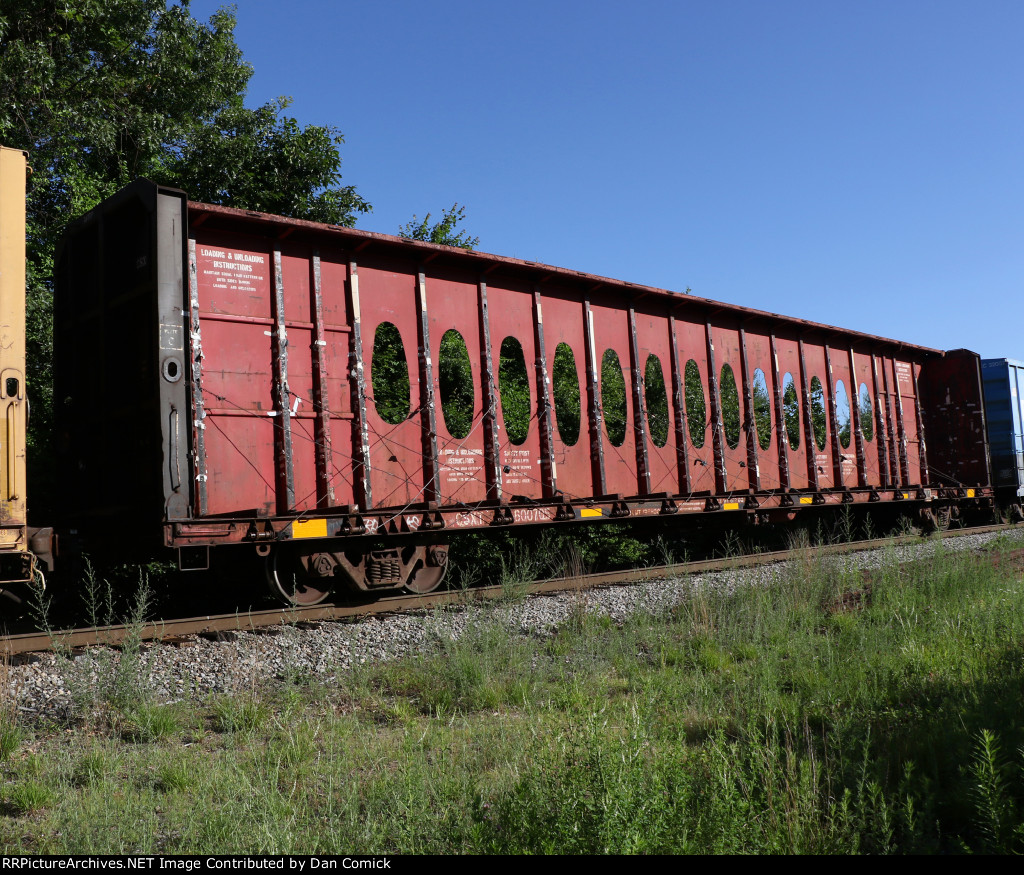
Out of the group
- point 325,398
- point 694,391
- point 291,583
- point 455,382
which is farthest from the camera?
point 455,382

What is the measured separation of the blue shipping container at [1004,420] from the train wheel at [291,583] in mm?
16564

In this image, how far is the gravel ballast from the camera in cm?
532

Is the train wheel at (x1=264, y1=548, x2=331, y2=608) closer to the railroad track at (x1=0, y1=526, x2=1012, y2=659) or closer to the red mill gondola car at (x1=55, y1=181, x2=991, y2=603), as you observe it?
the red mill gondola car at (x1=55, y1=181, x2=991, y2=603)

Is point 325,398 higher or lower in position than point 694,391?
lower

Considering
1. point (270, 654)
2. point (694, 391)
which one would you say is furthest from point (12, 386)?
point (694, 391)

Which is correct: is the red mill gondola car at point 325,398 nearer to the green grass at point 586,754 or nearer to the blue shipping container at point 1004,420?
the green grass at point 586,754

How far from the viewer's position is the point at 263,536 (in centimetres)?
766

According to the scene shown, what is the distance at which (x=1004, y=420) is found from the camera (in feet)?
60.8

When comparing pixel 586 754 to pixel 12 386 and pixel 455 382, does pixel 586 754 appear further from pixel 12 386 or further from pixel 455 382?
pixel 455 382

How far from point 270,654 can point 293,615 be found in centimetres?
97

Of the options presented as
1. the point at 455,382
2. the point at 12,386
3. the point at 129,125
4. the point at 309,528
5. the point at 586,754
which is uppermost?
the point at 129,125

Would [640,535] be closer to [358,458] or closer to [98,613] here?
[358,458]

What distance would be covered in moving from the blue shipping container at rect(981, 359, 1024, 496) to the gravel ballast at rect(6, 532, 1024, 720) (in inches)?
525
